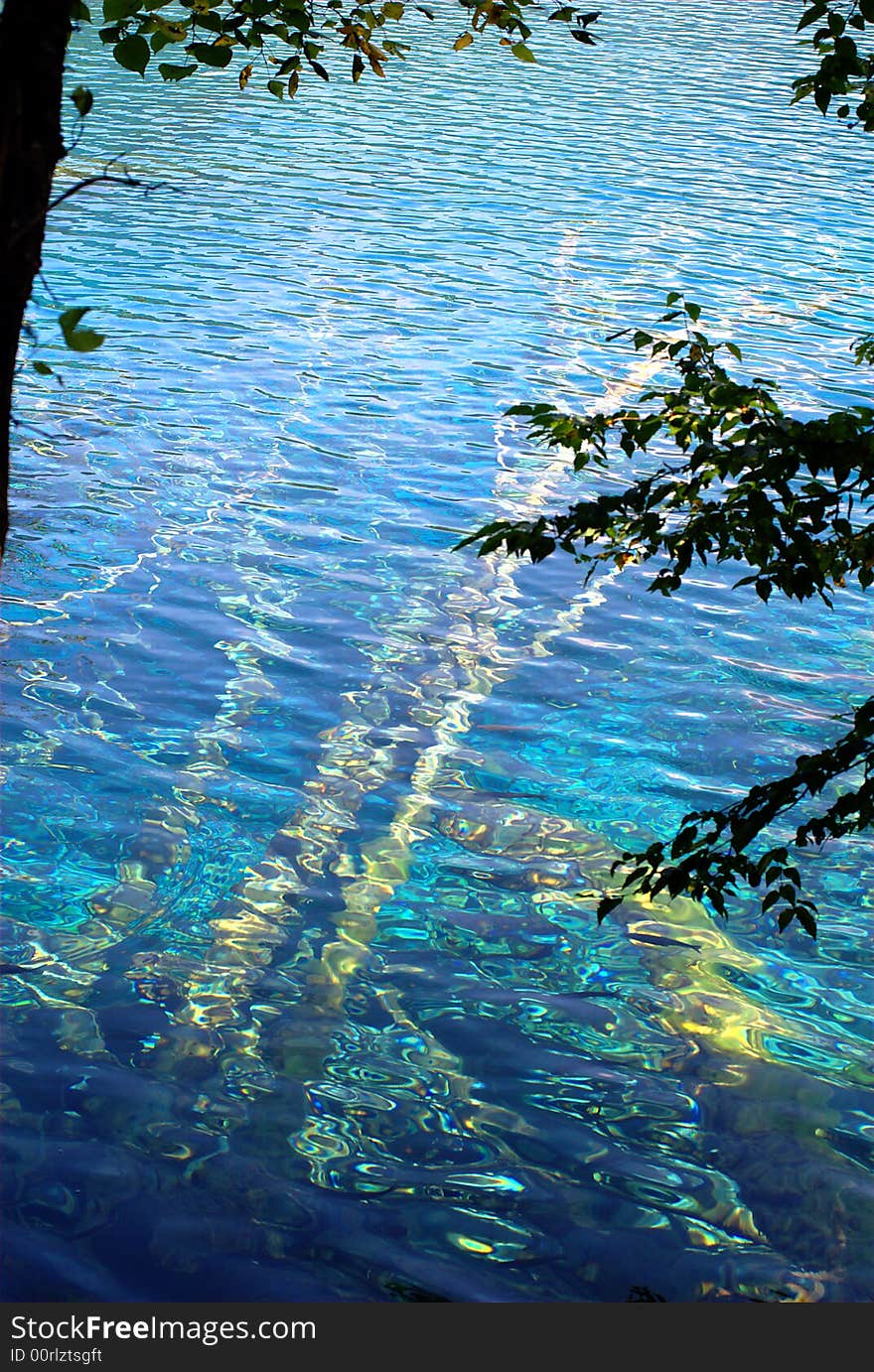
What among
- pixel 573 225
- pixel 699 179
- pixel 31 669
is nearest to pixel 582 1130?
pixel 31 669

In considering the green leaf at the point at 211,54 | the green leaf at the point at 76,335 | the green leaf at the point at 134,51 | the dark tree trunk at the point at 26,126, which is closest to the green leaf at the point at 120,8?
the green leaf at the point at 134,51

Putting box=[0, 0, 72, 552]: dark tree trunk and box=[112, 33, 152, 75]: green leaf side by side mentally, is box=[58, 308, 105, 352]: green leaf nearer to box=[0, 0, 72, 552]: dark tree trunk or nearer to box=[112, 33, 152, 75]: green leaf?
box=[0, 0, 72, 552]: dark tree trunk

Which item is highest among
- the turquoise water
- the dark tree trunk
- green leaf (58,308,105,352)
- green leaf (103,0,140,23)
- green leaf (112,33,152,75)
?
green leaf (103,0,140,23)

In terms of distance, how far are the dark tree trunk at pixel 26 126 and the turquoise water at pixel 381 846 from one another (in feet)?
10.4

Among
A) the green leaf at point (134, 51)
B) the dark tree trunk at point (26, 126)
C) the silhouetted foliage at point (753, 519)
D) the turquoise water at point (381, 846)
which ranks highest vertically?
the green leaf at point (134, 51)

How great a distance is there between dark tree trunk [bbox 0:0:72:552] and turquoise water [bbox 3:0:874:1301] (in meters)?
3.18

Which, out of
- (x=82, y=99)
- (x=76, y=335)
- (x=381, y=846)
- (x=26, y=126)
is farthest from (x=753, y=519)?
(x=381, y=846)

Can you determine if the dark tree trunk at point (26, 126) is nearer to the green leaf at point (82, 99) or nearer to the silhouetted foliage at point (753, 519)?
the green leaf at point (82, 99)

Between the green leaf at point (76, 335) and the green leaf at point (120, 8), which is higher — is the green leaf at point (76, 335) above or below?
below

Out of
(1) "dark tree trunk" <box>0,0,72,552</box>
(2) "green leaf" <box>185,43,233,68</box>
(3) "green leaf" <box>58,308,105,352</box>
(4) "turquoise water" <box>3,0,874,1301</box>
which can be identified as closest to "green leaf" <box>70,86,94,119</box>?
(1) "dark tree trunk" <box>0,0,72,552</box>

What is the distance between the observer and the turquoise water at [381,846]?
251 inches

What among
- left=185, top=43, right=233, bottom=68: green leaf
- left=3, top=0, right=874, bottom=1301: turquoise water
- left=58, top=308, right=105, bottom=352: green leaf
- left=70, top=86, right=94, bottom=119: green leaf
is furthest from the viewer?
left=3, top=0, right=874, bottom=1301: turquoise water

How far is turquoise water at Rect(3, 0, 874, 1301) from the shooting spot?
6.38 meters

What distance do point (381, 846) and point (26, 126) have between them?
21.3 feet
